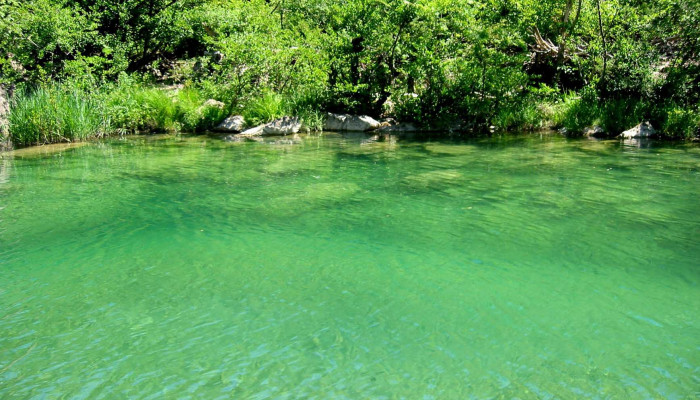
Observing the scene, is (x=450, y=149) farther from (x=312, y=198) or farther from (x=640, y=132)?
(x=312, y=198)

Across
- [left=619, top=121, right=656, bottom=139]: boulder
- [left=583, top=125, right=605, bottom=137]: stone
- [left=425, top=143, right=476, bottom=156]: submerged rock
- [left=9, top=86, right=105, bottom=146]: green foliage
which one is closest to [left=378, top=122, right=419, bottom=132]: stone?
[left=425, top=143, right=476, bottom=156]: submerged rock

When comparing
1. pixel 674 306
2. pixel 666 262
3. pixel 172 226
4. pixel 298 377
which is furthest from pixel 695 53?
pixel 298 377

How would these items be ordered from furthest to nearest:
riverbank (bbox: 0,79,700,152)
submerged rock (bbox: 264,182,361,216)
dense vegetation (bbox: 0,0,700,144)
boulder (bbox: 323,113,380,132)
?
boulder (bbox: 323,113,380,132) < dense vegetation (bbox: 0,0,700,144) < riverbank (bbox: 0,79,700,152) < submerged rock (bbox: 264,182,361,216)

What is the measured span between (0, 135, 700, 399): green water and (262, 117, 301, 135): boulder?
8100 millimetres

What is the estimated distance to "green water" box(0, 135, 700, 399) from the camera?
331 cm

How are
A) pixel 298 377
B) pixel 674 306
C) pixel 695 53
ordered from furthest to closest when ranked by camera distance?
pixel 695 53 < pixel 674 306 < pixel 298 377

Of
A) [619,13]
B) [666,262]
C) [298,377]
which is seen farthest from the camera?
[619,13]

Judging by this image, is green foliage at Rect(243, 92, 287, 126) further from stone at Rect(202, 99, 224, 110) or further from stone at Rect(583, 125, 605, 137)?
stone at Rect(583, 125, 605, 137)

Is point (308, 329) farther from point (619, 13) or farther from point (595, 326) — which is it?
point (619, 13)

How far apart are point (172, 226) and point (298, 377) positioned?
3930mm

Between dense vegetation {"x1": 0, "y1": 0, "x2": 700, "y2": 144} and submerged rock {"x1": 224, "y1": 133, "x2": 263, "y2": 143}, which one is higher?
dense vegetation {"x1": 0, "y1": 0, "x2": 700, "y2": 144}

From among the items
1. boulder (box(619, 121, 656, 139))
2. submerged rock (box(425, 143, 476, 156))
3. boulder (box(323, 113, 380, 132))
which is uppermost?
boulder (box(323, 113, 380, 132))

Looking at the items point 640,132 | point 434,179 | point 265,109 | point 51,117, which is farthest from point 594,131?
point 51,117

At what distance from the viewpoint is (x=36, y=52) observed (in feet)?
57.3
